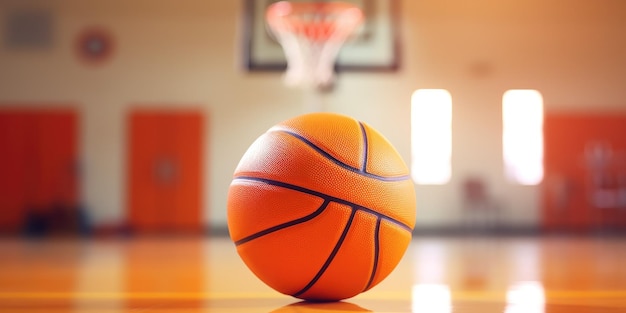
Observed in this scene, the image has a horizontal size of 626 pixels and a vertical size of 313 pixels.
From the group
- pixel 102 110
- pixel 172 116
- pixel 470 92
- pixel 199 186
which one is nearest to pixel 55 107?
pixel 102 110

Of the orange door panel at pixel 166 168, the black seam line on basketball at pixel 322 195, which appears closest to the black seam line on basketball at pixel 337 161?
the black seam line on basketball at pixel 322 195

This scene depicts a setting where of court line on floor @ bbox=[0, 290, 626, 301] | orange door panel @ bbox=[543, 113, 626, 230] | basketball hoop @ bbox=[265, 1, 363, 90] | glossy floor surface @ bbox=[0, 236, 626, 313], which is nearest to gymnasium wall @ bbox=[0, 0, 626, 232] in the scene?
orange door panel @ bbox=[543, 113, 626, 230]

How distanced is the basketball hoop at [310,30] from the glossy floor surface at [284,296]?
382 centimetres

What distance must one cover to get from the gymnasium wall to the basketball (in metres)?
8.85

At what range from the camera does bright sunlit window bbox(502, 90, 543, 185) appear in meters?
11.5

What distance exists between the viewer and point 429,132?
1145 cm

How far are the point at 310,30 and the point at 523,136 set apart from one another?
4.69 meters

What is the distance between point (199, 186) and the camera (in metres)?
11.5

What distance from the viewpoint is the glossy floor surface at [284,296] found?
8.45 feet

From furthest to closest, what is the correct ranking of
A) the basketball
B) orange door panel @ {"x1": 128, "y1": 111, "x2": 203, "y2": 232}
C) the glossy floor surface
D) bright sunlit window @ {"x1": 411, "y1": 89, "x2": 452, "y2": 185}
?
orange door panel @ {"x1": 128, "y1": 111, "x2": 203, "y2": 232}, bright sunlit window @ {"x1": 411, "y1": 89, "x2": 452, "y2": 185}, the glossy floor surface, the basketball

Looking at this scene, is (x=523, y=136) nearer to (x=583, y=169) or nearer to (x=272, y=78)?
(x=583, y=169)

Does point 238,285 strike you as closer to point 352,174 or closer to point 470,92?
point 352,174

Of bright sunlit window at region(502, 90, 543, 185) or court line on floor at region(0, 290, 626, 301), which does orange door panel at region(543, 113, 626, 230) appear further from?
court line on floor at region(0, 290, 626, 301)

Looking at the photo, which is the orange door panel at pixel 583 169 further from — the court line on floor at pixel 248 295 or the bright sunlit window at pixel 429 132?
the court line on floor at pixel 248 295
